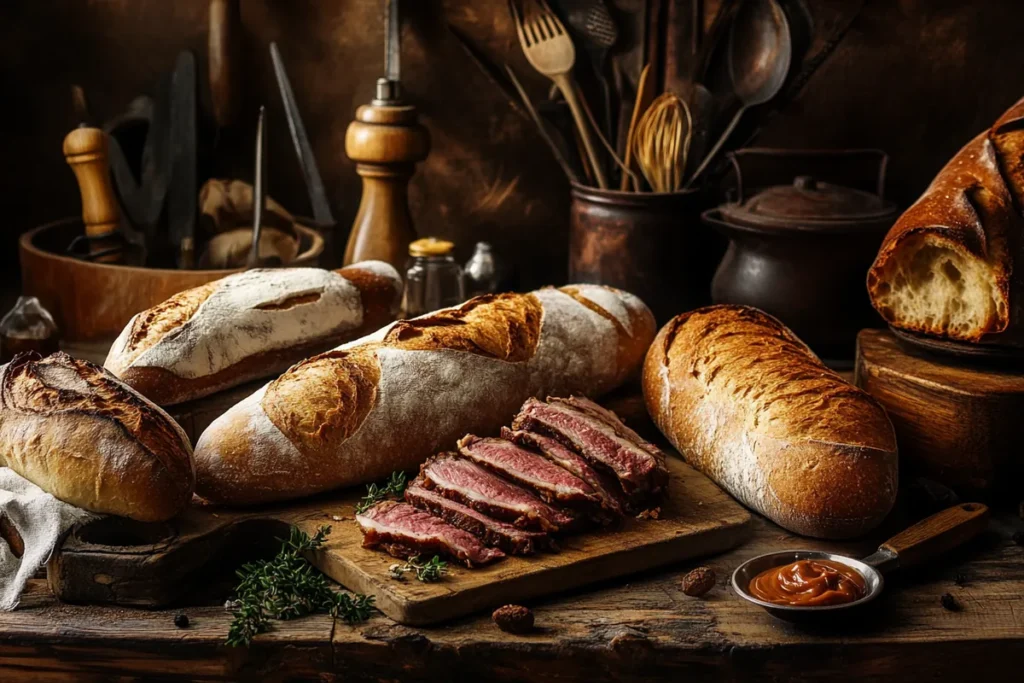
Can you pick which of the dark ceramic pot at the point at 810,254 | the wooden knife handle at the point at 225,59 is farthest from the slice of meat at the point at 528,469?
the wooden knife handle at the point at 225,59


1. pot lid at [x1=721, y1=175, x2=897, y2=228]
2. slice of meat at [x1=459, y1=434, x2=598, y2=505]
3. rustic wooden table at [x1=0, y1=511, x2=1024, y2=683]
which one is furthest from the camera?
pot lid at [x1=721, y1=175, x2=897, y2=228]

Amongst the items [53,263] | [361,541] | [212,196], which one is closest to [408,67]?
[212,196]

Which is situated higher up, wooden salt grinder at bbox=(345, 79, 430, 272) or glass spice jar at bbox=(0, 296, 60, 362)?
wooden salt grinder at bbox=(345, 79, 430, 272)

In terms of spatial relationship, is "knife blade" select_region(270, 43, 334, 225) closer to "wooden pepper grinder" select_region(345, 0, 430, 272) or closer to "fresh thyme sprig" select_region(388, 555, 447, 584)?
"wooden pepper grinder" select_region(345, 0, 430, 272)

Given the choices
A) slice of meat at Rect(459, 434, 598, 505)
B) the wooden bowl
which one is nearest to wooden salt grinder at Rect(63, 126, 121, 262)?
the wooden bowl

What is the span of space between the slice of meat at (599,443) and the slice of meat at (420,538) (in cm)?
27

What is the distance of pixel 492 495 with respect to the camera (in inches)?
72.3

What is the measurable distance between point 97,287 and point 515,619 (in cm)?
143

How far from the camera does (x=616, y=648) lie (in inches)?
62.6

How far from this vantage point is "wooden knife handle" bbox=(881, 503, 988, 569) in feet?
5.83

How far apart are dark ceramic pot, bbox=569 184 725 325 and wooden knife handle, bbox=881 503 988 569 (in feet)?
3.28

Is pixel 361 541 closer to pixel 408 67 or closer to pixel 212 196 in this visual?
pixel 212 196

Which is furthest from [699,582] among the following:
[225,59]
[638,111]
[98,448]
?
[225,59]

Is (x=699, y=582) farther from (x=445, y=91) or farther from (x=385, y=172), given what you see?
(x=445, y=91)
